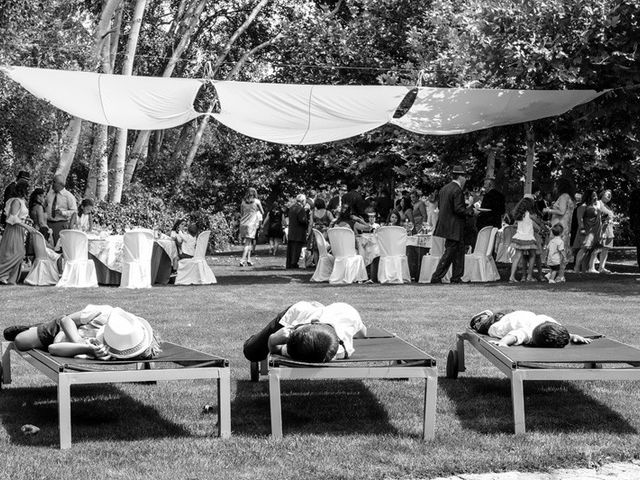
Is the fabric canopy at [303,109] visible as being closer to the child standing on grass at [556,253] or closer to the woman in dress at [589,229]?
the child standing on grass at [556,253]

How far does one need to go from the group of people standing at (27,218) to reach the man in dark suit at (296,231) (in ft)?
15.0

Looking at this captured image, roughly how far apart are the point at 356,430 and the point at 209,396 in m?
1.29

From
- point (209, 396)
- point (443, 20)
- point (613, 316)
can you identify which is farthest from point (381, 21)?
point (209, 396)

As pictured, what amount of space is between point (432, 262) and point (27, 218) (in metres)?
6.78

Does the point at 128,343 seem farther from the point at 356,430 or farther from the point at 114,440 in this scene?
the point at 356,430

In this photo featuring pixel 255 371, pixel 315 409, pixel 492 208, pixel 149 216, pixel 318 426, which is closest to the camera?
pixel 318 426

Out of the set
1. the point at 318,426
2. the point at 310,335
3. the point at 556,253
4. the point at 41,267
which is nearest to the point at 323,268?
the point at 556,253

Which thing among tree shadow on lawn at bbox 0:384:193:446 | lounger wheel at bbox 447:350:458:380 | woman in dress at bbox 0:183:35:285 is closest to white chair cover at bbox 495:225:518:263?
woman in dress at bbox 0:183:35:285

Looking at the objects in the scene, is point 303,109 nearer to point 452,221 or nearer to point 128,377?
point 452,221

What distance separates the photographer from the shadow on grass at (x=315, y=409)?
5.75 m

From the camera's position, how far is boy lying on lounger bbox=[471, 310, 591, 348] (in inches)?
244

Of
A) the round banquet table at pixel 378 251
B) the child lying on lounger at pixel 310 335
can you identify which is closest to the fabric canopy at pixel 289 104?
the round banquet table at pixel 378 251

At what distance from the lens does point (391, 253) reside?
52.9ft

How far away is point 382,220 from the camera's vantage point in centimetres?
2356
